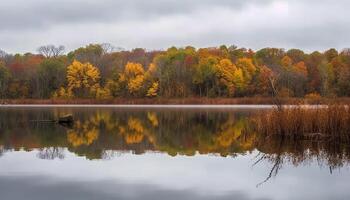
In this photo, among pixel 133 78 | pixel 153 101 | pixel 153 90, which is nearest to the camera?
pixel 153 101

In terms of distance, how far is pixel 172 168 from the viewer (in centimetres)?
1328

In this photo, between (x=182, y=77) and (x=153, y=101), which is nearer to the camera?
(x=153, y=101)

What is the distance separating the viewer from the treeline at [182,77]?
75938mm

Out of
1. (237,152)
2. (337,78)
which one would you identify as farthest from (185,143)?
(337,78)

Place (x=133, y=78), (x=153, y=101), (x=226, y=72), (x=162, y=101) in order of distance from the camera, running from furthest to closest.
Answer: (x=133, y=78)
(x=226, y=72)
(x=153, y=101)
(x=162, y=101)

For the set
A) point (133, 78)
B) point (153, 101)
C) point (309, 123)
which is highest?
point (309, 123)

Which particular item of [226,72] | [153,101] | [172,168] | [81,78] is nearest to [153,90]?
[153,101]

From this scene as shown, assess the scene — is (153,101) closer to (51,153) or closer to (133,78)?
(133,78)

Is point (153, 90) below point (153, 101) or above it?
above

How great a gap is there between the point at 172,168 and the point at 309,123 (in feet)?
23.9

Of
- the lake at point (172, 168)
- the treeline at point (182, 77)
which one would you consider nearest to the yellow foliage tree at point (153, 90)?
the treeline at point (182, 77)

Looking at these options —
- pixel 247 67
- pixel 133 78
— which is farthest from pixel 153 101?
pixel 247 67

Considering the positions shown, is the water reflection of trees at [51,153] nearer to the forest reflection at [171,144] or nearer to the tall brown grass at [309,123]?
the forest reflection at [171,144]

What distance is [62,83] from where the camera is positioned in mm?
85375
